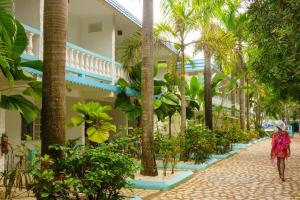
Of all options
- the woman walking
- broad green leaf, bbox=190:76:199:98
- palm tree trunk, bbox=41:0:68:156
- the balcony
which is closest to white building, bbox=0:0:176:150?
the balcony

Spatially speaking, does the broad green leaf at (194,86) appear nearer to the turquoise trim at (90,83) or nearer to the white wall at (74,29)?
the turquoise trim at (90,83)

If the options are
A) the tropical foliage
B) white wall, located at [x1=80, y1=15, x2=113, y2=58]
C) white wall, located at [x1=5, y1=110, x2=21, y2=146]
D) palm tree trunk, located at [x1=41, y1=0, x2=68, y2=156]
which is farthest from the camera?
white wall, located at [x1=80, y1=15, x2=113, y2=58]

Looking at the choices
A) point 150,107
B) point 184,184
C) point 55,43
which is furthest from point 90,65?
point 55,43

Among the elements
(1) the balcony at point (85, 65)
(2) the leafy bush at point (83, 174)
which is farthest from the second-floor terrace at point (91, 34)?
(2) the leafy bush at point (83, 174)

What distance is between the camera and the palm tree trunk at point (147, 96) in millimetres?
10906

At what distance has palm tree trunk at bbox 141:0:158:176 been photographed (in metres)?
10.9

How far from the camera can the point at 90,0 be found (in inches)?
526

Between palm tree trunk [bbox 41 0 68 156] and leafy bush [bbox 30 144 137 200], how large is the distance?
28cm

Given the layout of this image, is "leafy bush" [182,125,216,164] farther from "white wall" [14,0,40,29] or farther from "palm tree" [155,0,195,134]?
"white wall" [14,0,40,29]

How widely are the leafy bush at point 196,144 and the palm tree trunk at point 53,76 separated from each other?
9421 mm

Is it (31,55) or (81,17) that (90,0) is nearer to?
(81,17)

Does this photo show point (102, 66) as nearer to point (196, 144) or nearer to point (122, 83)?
point (122, 83)

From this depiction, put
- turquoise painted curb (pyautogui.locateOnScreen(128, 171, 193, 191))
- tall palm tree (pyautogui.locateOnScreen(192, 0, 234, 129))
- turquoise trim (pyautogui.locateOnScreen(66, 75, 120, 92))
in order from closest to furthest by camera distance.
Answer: turquoise painted curb (pyautogui.locateOnScreen(128, 171, 193, 191)) < turquoise trim (pyautogui.locateOnScreen(66, 75, 120, 92)) < tall palm tree (pyautogui.locateOnScreen(192, 0, 234, 129))

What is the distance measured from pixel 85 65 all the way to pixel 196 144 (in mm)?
5130
